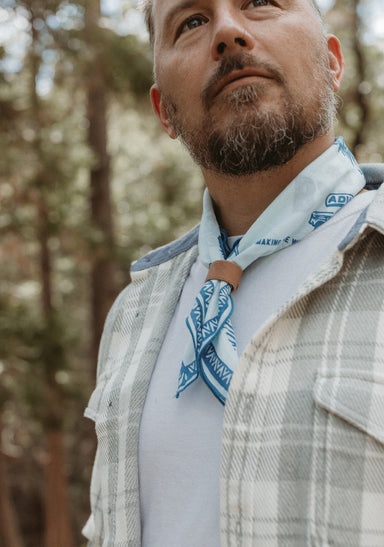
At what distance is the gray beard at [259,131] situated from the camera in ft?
5.22

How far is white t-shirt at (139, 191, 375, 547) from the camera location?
1.40 m

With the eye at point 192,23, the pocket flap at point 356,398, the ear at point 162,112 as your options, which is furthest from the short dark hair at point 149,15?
the pocket flap at point 356,398

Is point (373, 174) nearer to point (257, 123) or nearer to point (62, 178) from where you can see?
point (257, 123)

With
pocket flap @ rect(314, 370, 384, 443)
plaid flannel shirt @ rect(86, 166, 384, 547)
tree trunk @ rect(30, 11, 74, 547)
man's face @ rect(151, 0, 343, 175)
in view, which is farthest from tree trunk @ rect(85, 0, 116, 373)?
pocket flap @ rect(314, 370, 384, 443)

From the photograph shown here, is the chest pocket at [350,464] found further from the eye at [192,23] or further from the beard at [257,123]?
the eye at [192,23]

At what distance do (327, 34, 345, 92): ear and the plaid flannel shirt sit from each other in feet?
1.99

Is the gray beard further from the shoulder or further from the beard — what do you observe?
the shoulder

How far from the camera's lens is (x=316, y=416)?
1225 mm

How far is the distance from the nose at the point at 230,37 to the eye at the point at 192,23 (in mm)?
163

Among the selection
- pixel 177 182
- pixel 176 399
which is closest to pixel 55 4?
pixel 177 182

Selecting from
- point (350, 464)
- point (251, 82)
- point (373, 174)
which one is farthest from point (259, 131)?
point (350, 464)

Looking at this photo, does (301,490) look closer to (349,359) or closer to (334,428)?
(334,428)

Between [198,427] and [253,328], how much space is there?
0.30 metres

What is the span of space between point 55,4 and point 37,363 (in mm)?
4804
